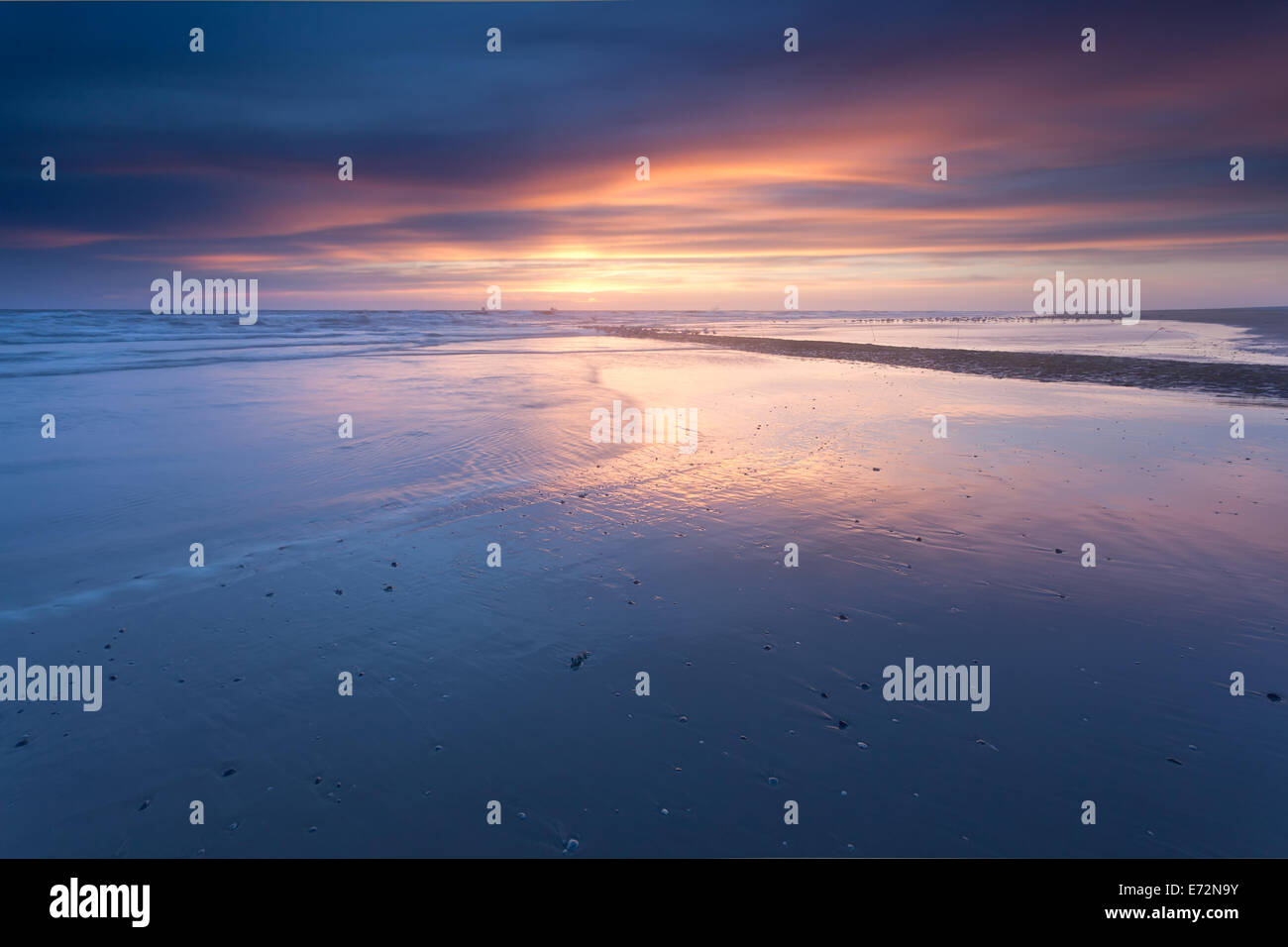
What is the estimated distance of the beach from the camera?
411 cm

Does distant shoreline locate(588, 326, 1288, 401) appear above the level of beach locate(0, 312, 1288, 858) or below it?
above

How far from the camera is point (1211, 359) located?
2886cm

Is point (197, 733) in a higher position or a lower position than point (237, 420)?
lower

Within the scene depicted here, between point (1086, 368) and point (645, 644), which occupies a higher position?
point (1086, 368)

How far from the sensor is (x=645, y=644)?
6191 mm

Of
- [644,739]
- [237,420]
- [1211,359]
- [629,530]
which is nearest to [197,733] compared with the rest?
[644,739]

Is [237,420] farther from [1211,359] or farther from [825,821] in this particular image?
[1211,359]

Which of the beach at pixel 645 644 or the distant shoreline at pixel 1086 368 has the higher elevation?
the distant shoreline at pixel 1086 368

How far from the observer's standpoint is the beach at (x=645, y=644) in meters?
4.11

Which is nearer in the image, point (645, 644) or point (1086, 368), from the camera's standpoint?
point (645, 644)

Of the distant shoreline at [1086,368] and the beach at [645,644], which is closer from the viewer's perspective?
the beach at [645,644]

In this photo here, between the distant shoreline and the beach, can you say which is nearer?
the beach
